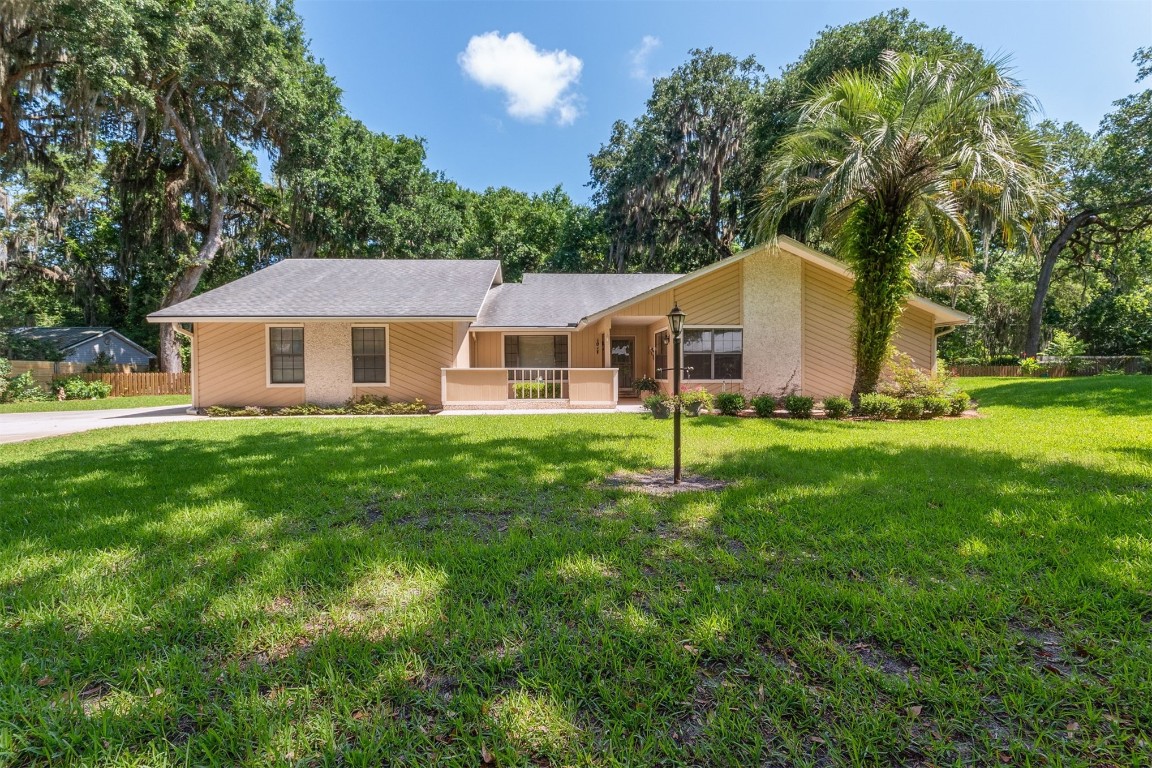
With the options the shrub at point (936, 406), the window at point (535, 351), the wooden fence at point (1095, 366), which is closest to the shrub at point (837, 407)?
the shrub at point (936, 406)

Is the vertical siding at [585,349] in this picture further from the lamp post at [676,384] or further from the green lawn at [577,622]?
the green lawn at [577,622]

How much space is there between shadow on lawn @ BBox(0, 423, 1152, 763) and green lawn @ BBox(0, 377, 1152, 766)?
16 millimetres

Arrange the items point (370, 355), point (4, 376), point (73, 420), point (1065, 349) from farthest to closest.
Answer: point (1065, 349) → point (4, 376) → point (370, 355) → point (73, 420)

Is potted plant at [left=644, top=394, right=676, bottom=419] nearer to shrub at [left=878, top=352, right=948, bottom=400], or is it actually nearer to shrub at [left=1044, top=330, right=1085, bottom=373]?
shrub at [left=878, top=352, right=948, bottom=400]

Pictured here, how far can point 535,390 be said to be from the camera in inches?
508

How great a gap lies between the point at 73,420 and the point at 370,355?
22.2ft

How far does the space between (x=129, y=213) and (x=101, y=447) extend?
70.9 ft

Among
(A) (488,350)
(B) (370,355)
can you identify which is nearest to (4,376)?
(B) (370,355)

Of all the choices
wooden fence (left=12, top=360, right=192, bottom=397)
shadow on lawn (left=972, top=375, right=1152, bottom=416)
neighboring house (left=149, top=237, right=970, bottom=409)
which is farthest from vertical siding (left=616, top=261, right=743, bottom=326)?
wooden fence (left=12, top=360, right=192, bottom=397)

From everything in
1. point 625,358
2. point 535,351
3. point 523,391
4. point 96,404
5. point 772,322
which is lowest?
point 96,404

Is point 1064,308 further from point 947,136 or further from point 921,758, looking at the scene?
point 921,758

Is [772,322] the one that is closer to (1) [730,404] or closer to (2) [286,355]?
(1) [730,404]

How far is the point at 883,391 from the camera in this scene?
1076 centimetres

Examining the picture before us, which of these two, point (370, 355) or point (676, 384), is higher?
point (370, 355)
